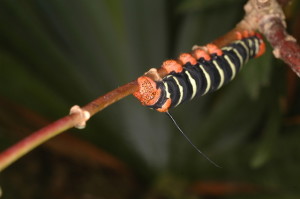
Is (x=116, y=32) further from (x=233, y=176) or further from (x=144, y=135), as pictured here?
(x=233, y=176)

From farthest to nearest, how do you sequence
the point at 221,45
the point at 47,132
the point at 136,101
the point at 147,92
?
1. the point at 136,101
2. the point at 221,45
3. the point at 147,92
4. the point at 47,132

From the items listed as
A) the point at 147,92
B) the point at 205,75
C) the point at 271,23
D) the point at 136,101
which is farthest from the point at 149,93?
the point at 136,101

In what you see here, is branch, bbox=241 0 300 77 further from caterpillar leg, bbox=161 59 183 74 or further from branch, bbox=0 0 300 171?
caterpillar leg, bbox=161 59 183 74

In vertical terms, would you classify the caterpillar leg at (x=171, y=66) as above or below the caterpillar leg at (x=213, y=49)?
below

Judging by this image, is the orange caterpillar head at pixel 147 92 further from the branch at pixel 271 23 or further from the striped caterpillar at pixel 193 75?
the branch at pixel 271 23

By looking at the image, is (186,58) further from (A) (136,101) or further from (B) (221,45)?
(A) (136,101)

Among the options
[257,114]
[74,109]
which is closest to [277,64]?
[257,114]

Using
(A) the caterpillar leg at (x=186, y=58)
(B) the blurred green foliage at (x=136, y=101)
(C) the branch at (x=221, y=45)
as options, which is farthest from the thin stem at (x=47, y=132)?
(B) the blurred green foliage at (x=136, y=101)
